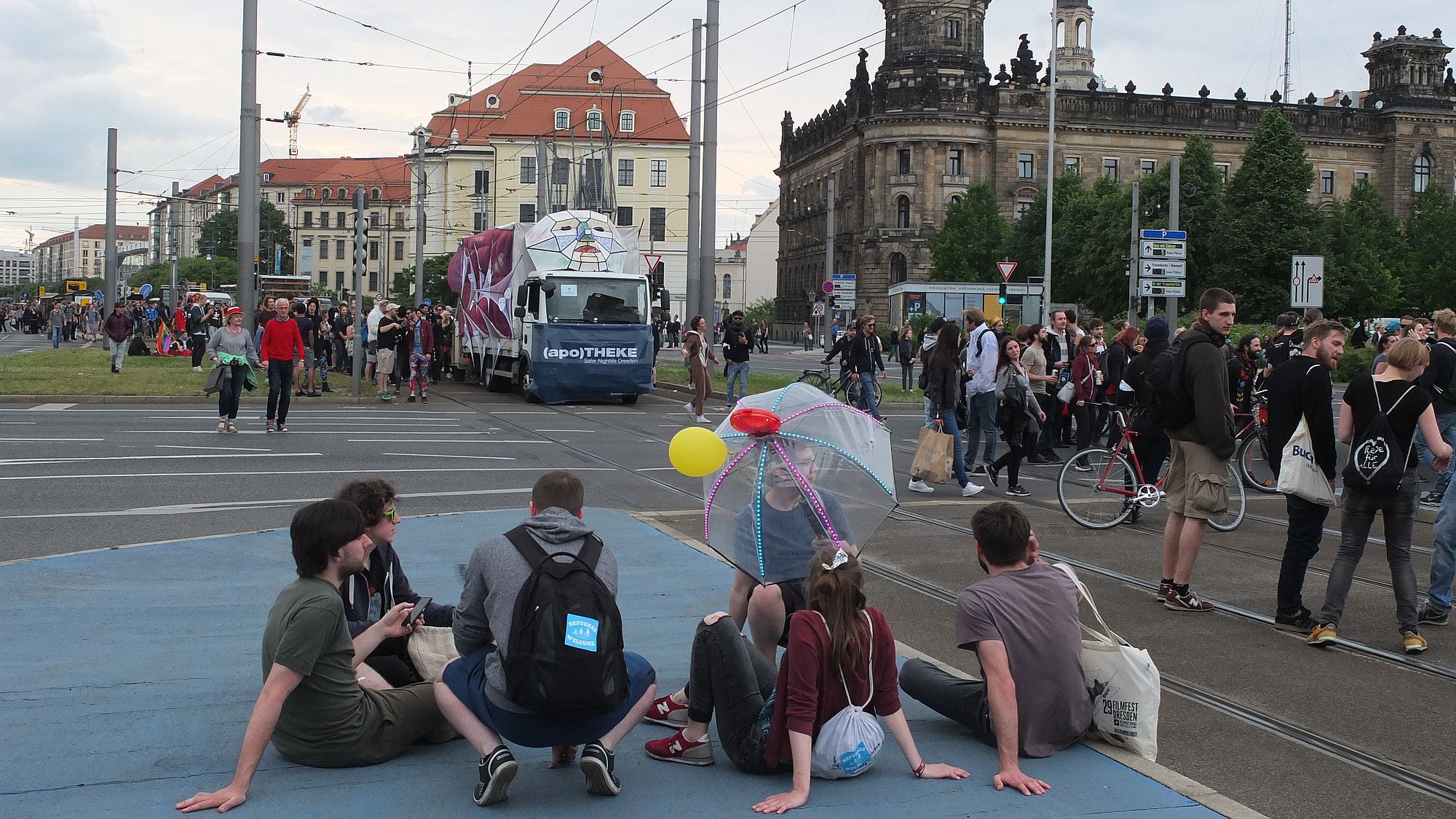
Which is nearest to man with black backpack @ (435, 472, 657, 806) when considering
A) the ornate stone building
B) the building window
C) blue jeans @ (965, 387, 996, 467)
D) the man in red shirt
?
blue jeans @ (965, 387, 996, 467)

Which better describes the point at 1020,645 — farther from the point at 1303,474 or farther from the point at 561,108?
the point at 561,108

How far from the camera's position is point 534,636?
4.46 m

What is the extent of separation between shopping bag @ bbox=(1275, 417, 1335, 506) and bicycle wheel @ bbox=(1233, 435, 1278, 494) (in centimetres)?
669

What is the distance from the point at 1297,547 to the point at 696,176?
2553 centimetres

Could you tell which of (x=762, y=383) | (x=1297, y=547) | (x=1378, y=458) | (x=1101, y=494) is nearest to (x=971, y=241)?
(x=762, y=383)

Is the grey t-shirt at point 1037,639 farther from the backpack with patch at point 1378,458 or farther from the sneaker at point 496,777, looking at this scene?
the backpack with patch at point 1378,458

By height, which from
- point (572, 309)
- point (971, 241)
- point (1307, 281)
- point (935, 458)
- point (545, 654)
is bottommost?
point (545, 654)

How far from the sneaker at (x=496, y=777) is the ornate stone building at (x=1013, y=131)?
328 ft

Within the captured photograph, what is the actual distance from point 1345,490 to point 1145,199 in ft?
236

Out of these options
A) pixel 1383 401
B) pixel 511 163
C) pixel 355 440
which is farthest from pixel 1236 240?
pixel 1383 401

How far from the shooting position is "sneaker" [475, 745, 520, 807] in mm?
4602

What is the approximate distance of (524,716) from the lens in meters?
4.71

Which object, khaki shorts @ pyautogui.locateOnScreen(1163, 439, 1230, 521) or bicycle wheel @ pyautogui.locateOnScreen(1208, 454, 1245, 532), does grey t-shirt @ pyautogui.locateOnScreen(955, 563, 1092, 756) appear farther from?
bicycle wheel @ pyautogui.locateOnScreen(1208, 454, 1245, 532)

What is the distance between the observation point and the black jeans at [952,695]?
550 cm
